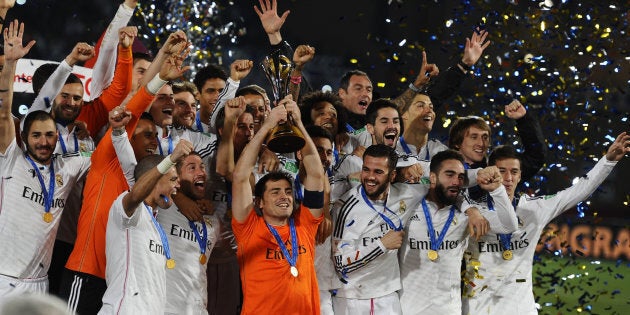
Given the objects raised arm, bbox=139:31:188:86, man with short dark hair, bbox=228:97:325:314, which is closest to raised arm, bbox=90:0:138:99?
raised arm, bbox=139:31:188:86

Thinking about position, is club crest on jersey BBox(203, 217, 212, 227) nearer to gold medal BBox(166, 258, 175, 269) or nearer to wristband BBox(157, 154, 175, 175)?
gold medal BBox(166, 258, 175, 269)

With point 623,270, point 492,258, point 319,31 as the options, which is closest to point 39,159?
point 492,258

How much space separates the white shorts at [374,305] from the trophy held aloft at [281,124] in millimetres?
1145

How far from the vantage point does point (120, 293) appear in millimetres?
4793

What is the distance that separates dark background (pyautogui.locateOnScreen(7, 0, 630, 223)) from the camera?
7184mm

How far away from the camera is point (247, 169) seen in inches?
199

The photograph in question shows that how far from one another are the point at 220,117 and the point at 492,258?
1960 mm

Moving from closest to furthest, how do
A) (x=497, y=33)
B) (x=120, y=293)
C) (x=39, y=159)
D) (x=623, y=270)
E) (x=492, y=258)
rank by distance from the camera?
(x=120, y=293)
(x=39, y=159)
(x=492, y=258)
(x=497, y=33)
(x=623, y=270)

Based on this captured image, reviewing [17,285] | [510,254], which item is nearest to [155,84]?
[17,285]

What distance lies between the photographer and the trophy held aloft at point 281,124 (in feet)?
16.3

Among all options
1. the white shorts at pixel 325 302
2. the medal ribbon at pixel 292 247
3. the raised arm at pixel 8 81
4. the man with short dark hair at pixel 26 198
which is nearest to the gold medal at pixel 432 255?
the white shorts at pixel 325 302

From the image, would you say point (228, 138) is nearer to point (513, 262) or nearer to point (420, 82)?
point (420, 82)

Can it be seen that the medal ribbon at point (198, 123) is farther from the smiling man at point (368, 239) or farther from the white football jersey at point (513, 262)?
the white football jersey at point (513, 262)

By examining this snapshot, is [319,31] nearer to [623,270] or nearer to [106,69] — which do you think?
[623,270]
